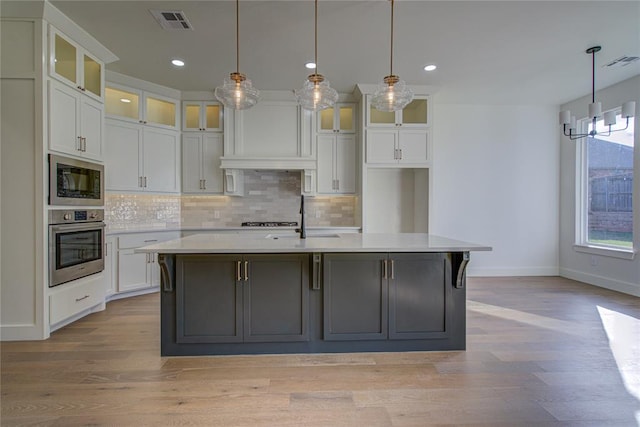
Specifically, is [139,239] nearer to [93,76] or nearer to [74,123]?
[74,123]

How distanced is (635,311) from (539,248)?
1998 mm

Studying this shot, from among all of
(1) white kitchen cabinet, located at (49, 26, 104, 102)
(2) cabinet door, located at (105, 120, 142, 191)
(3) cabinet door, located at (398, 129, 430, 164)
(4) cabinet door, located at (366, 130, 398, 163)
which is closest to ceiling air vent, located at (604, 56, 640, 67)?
(3) cabinet door, located at (398, 129, 430, 164)

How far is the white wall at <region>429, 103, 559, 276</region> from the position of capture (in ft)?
17.7

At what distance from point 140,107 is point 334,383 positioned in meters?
4.35

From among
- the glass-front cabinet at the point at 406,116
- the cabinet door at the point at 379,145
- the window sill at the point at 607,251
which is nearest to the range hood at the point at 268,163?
the cabinet door at the point at 379,145

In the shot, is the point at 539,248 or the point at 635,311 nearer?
the point at 635,311

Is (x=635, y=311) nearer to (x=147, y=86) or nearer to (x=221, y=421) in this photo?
(x=221, y=421)

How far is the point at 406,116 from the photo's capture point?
4.89 m

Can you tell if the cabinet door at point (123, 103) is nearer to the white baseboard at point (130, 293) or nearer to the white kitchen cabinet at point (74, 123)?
the white kitchen cabinet at point (74, 123)

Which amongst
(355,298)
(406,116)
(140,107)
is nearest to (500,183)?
(406,116)

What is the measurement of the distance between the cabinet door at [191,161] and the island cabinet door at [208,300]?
2.71 meters

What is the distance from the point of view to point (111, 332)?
3039 mm

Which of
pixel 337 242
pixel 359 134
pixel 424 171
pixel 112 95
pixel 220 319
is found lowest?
pixel 220 319

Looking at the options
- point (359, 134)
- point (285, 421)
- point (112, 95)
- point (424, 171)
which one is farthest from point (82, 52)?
point (424, 171)
